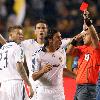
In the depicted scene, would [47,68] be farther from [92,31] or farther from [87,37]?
[87,37]

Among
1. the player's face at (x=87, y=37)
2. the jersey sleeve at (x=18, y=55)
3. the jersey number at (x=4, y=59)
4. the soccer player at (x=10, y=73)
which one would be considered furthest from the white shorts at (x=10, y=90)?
the player's face at (x=87, y=37)

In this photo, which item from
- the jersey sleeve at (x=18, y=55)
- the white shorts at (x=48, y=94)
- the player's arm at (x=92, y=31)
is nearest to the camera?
the player's arm at (x=92, y=31)

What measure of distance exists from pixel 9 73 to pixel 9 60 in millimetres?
196

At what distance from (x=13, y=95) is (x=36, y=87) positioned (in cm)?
42

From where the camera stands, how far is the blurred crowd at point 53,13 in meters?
16.1

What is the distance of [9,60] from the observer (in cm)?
832

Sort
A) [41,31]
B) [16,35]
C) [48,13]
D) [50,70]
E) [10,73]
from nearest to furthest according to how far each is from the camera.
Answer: [50,70]
[10,73]
[16,35]
[41,31]
[48,13]

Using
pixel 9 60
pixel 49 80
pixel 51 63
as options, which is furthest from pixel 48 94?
pixel 9 60

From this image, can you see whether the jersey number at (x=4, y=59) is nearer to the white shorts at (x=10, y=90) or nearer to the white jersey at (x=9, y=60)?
the white jersey at (x=9, y=60)

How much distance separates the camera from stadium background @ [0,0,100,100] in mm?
16125

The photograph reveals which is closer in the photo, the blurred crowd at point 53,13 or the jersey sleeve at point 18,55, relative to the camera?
the jersey sleeve at point 18,55

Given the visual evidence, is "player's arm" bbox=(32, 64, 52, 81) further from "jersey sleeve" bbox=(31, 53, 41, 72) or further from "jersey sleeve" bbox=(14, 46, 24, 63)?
"jersey sleeve" bbox=(14, 46, 24, 63)

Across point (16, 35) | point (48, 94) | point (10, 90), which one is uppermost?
point (16, 35)

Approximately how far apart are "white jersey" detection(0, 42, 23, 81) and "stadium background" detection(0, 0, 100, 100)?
7.27m
